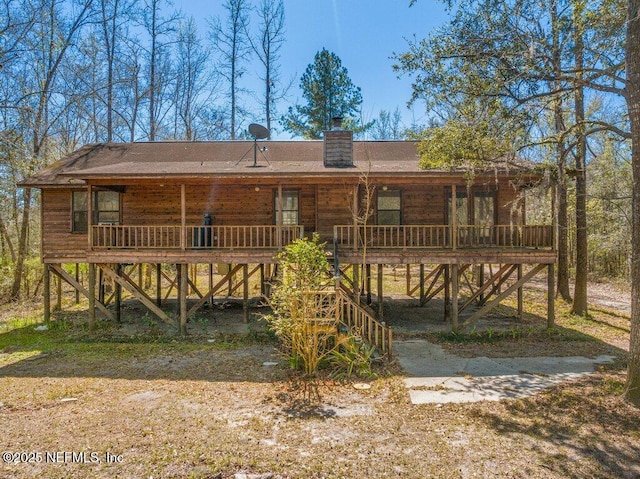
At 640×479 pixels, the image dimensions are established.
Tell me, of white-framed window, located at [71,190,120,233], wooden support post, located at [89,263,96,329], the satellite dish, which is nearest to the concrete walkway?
the satellite dish

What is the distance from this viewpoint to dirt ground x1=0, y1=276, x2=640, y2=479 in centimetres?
461

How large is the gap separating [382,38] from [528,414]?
722 inches

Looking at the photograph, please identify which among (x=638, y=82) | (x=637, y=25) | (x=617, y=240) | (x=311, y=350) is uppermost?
(x=637, y=25)

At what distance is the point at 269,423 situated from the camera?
18.8 ft

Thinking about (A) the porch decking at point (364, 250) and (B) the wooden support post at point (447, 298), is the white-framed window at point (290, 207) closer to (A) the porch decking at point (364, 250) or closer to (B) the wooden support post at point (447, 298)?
(A) the porch decking at point (364, 250)

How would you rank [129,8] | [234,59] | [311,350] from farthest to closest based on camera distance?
A: 1. [234,59]
2. [129,8]
3. [311,350]

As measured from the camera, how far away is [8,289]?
55.8 ft

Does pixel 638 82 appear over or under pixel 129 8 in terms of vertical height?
under

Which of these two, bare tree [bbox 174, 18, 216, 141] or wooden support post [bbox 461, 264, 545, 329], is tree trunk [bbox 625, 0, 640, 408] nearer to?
wooden support post [bbox 461, 264, 545, 329]

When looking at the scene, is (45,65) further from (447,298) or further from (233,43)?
(447,298)

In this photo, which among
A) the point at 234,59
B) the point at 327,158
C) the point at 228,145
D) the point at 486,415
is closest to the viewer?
the point at 486,415

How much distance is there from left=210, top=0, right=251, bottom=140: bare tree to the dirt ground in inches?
913

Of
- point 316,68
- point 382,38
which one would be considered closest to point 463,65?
point 382,38

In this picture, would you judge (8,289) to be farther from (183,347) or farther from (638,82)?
(638,82)
